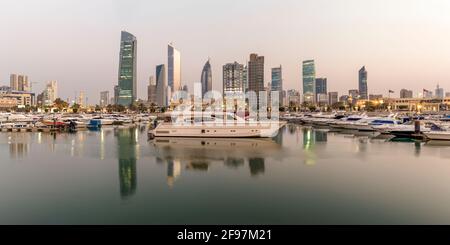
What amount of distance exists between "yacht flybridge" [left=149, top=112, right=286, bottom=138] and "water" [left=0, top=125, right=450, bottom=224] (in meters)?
7.39

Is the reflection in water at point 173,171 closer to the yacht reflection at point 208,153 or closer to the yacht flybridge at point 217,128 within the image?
the yacht reflection at point 208,153

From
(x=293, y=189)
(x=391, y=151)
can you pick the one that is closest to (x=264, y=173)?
(x=293, y=189)

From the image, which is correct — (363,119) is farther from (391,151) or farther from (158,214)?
(158,214)

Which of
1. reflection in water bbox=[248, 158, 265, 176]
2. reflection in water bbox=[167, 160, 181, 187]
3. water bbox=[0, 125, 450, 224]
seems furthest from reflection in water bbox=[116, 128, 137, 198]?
reflection in water bbox=[248, 158, 265, 176]

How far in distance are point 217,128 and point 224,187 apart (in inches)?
682

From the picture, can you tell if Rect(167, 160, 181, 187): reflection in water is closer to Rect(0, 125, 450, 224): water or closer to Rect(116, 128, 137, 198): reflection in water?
Rect(0, 125, 450, 224): water

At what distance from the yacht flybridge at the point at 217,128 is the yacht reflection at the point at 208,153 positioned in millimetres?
824

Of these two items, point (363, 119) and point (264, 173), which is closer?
point (264, 173)

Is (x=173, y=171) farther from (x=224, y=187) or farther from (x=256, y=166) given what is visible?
(x=256, y=166)

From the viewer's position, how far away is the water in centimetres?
1001

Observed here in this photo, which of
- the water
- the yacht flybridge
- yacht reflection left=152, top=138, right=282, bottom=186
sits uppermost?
the yacht flybridge
